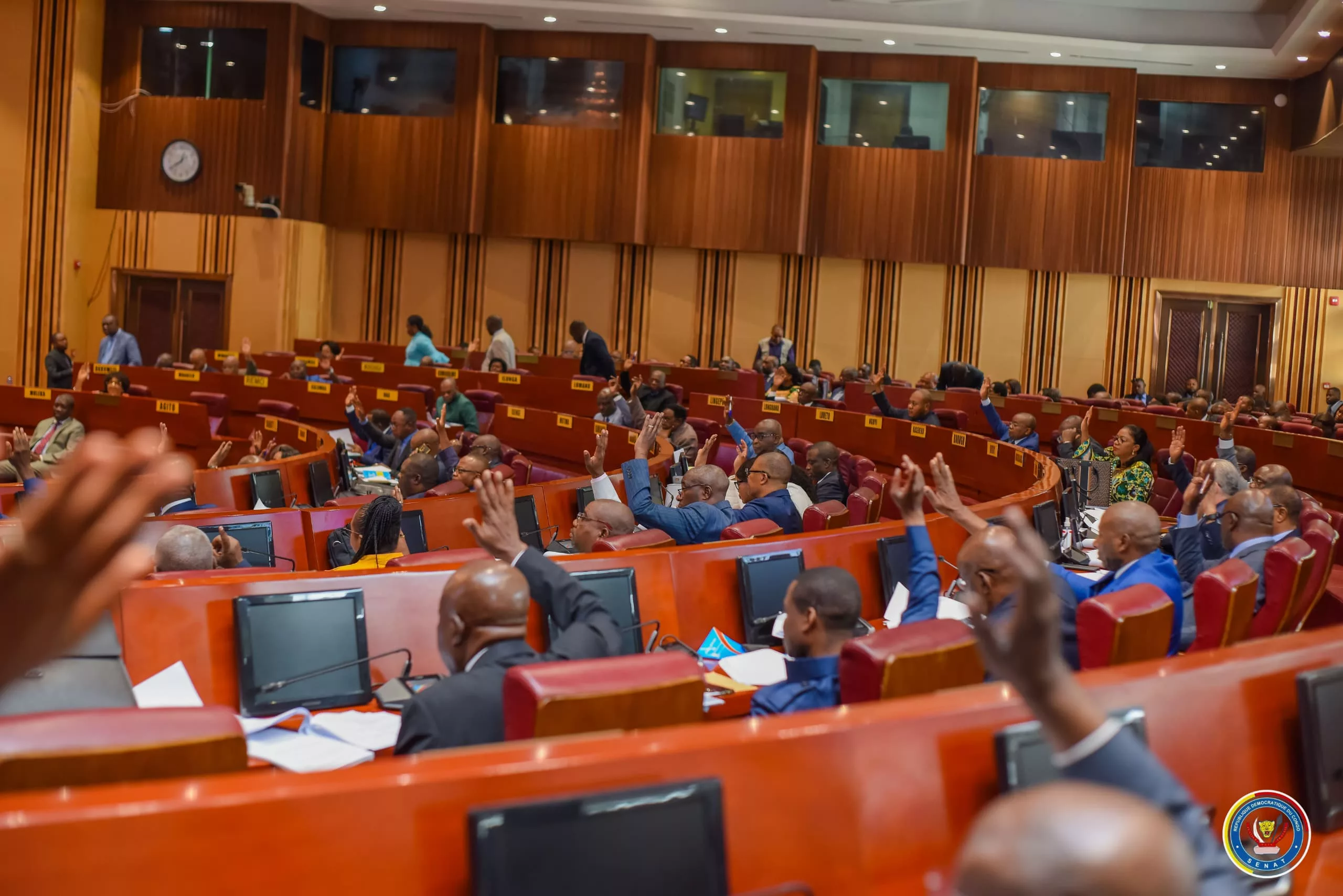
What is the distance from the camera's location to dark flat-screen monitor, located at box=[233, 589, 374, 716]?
3.19 metres

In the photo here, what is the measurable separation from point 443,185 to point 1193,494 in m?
14.0

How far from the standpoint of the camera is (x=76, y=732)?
1.79 meters

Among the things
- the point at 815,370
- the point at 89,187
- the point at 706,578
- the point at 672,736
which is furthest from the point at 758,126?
the point at 672,736

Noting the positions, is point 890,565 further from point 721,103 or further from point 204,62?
point 204,62

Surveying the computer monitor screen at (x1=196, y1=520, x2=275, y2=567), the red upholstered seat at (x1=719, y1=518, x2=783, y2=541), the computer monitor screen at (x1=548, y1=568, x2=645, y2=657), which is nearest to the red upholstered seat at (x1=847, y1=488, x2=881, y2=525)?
the red upholstered seat at (x1=719, y1=518, x2=783, y2=541)

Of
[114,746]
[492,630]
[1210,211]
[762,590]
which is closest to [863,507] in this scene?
[762,590]

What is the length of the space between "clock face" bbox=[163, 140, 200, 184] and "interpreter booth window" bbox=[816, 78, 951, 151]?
872 cm

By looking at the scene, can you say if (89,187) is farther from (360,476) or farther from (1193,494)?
(1193,494)

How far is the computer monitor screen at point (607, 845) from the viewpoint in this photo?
1.64 meters

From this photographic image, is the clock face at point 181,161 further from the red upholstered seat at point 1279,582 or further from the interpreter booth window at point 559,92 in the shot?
the red upholstered seat at point 1279,582

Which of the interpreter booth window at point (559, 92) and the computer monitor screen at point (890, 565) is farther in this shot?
the interpreter booth window at point (559, 92)

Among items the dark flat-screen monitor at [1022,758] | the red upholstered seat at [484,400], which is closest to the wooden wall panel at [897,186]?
the red upholstered seat at [484,400]

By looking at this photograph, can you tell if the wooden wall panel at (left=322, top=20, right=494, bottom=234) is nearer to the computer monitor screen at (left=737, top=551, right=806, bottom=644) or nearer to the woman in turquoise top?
the woman in turquoise top

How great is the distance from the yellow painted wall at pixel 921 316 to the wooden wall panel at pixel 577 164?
13.1 ft
